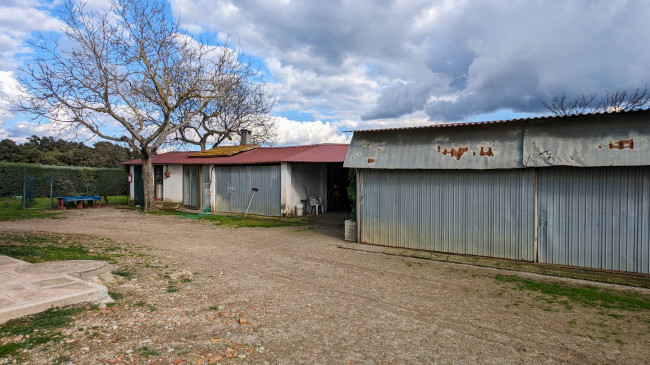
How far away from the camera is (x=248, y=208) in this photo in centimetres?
1675

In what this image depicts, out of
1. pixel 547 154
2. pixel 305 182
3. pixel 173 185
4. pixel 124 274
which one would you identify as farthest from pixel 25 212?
pixel 547 154

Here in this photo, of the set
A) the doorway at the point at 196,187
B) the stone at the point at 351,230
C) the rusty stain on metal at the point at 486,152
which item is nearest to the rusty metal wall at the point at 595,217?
the rusty stain on metal at the point at 486,152

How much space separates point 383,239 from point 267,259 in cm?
313

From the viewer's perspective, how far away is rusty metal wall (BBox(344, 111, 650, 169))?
680 centimetres

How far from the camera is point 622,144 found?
22.2 ft

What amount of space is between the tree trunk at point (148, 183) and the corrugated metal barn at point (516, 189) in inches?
507

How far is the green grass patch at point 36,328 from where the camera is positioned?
12.1 ft

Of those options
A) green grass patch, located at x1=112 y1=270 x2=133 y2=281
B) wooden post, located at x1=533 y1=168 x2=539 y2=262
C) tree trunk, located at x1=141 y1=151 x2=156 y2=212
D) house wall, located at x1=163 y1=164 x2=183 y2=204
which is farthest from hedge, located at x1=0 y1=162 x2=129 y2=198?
wooden post, located at x1=533 y1=168 x2=539 y2=262

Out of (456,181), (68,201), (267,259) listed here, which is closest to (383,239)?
(456,181)

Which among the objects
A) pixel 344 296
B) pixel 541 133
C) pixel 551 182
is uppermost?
pixel 541 133

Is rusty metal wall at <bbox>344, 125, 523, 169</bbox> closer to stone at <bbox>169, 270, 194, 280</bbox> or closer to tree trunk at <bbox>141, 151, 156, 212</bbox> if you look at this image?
stone at <bbox>169, 270, 194, 280</bbox>

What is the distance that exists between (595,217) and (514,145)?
1.96 meters

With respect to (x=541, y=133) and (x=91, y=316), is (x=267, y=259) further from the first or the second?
(x=541, y=133)

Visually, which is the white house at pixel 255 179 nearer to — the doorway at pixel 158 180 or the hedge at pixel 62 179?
the doorway at pixel 158 180
